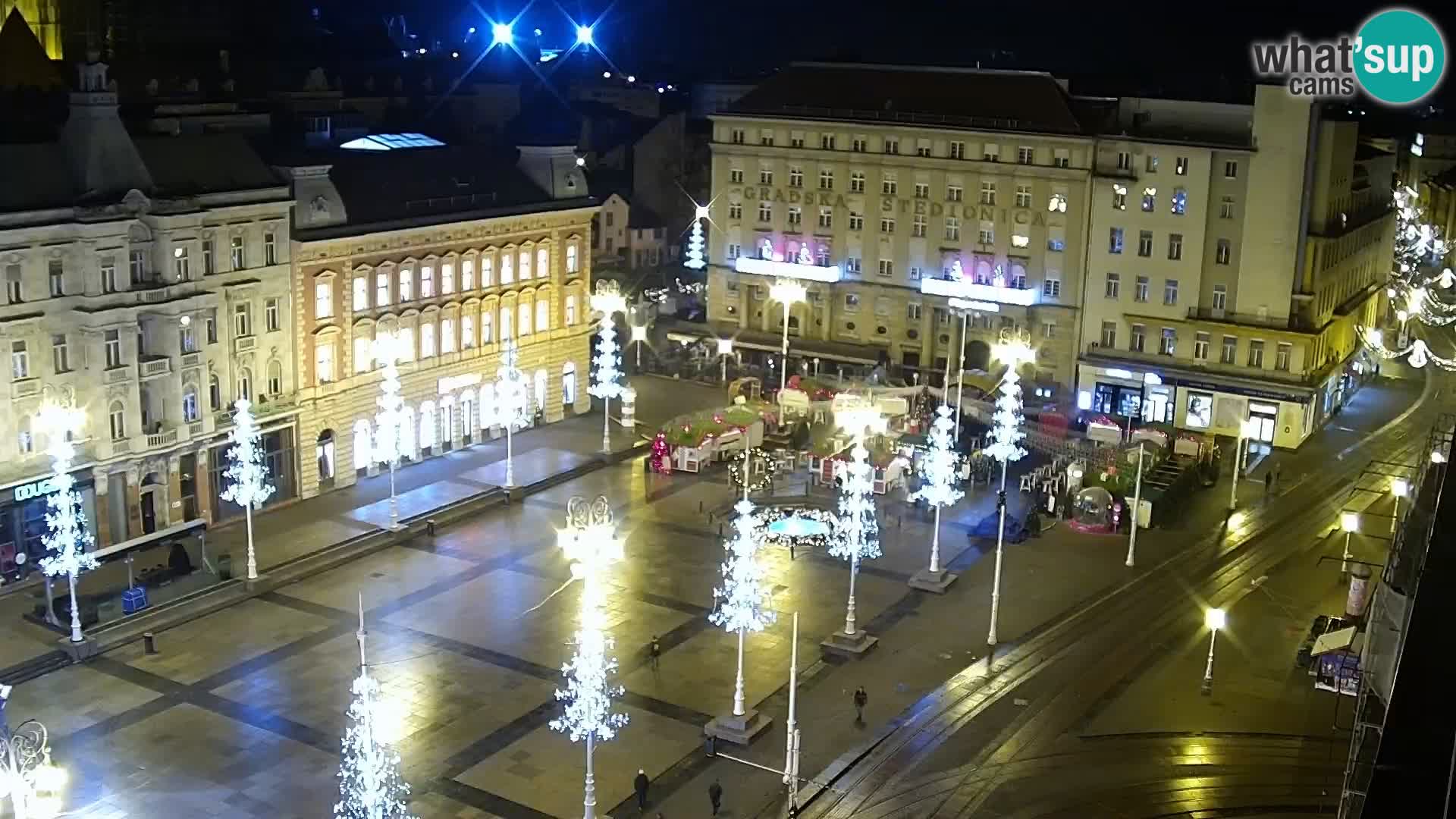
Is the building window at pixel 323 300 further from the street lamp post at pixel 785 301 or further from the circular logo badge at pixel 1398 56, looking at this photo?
the circular logo badge at pixel 1398 56

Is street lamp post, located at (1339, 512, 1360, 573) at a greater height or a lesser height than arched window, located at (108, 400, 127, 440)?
lesser

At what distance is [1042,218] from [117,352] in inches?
2151

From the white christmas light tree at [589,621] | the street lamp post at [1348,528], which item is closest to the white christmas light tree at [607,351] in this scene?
the street lamp post at [1348,528]

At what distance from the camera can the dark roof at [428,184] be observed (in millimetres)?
72000

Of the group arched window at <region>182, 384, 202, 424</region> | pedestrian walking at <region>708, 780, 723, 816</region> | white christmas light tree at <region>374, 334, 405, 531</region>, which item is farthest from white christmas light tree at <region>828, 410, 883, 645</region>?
arched window at <region>182, 384, 202, 424</region>

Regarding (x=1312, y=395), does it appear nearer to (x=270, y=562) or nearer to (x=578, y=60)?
(x=270, y=562)

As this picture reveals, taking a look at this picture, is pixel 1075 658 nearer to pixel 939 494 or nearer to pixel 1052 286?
pixel 939 494

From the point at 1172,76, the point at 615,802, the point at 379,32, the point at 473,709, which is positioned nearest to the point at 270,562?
the point at 473,709

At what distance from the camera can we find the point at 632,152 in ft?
426

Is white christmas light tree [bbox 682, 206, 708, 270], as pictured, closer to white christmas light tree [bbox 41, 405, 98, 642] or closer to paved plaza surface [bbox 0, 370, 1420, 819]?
paved plaza surface [bbox 0, 370, 1420, 819]

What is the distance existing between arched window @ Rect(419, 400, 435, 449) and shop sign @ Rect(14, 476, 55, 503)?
69.9ft

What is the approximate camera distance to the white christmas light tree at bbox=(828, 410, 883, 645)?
52.8m

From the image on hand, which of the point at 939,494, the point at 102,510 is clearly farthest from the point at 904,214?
the point at 102,510

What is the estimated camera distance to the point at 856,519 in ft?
174
